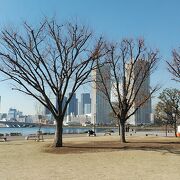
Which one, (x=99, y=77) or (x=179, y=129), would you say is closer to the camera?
(x=99, y=77)

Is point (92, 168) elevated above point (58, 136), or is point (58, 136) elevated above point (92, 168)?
point (58, 136)

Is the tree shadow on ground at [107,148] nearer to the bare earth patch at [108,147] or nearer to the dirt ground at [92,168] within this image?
the bare earth patch at [108,147]

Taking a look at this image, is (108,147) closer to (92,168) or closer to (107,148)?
(107,148)

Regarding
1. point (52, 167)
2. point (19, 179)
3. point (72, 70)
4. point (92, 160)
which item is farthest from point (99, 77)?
point (19, 179)

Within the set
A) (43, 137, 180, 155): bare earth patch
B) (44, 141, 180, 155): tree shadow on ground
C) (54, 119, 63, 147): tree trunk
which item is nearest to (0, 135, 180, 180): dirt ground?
(44, 141, 180, 155): tree shadow on ground

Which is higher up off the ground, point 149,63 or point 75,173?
point 149,63

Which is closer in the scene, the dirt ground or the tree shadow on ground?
the dirt ground

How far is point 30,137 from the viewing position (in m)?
36.8

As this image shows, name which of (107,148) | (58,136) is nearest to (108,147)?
(107,148)

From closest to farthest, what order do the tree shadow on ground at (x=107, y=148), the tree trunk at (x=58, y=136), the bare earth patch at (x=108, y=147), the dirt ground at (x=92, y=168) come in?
the dirt ground at (x=92, y=168) < the tree shadow on ground at (x=107, y=148) < the bare earth patch at (x=108, y=147) < the tree trunk at (x=58, y=136)

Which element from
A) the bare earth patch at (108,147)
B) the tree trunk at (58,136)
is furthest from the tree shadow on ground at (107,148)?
the tree trunk at (58,136)

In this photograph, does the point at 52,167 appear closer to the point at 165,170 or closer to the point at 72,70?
the point at 165,170

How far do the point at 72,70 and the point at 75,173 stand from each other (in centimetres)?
1331

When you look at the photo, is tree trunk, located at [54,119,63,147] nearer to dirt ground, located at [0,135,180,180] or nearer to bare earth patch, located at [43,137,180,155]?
bare earth patch, located at [43,137,180,155]
